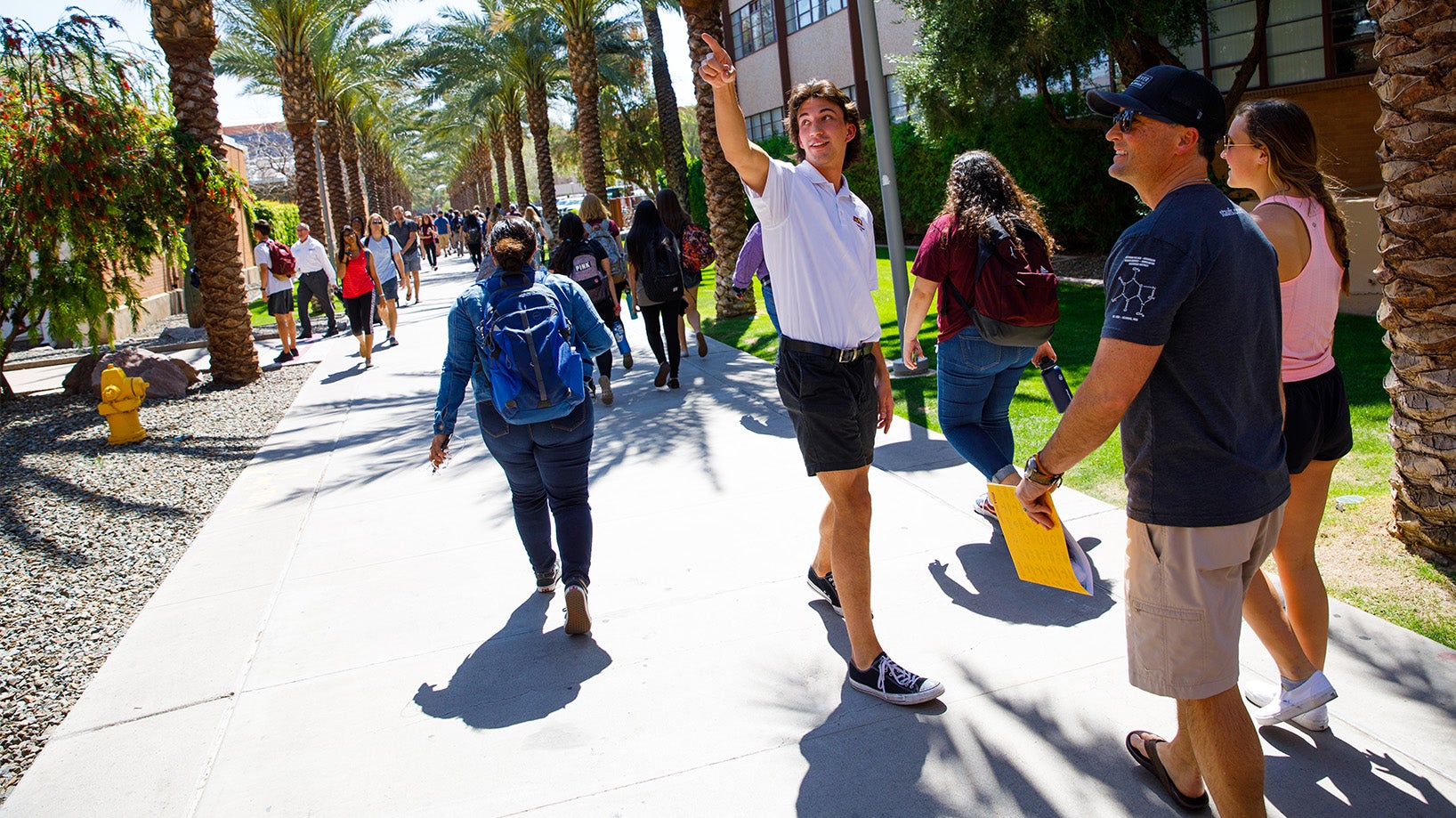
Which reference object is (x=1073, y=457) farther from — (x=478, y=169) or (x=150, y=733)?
(x=478, y=169)

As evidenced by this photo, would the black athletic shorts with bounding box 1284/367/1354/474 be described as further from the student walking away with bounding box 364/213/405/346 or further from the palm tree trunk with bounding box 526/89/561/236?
the palm tree trunk with bounding box 526/89/561/236

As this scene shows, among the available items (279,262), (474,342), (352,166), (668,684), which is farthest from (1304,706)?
(352,166)

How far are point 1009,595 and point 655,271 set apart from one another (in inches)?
213

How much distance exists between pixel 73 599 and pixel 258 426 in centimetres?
455

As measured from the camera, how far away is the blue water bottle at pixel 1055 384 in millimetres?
4996

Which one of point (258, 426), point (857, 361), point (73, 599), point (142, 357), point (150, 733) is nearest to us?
point (857, 361)

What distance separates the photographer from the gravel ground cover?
4496 millimetres

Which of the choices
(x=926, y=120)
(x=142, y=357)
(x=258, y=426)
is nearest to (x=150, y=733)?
(x=258, y=426)

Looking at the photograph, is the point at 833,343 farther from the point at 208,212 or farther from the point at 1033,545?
the point at 208,212

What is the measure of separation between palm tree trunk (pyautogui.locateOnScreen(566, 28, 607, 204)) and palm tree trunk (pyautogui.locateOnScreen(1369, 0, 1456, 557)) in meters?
21.0

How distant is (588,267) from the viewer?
883cm

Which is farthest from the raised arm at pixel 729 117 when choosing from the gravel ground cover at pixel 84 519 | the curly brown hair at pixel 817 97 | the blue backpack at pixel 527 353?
the gravel ground cover at pixel 84 519

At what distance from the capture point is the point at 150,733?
3.84 m

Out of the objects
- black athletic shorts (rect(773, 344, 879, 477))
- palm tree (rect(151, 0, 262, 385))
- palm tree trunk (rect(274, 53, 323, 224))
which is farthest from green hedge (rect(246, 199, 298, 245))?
black athletic shorts (rect(773, 344, 879, 477))
